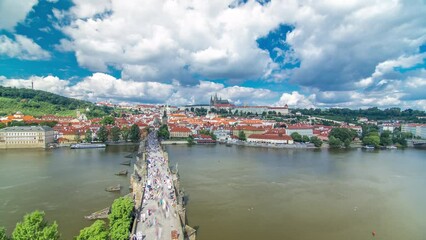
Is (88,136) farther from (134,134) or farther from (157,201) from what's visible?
(157,201)

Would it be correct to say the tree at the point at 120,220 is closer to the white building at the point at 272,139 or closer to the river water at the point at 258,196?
the river water at the point at 258,196

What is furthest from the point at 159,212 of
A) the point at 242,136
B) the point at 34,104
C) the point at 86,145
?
the point at 34,104

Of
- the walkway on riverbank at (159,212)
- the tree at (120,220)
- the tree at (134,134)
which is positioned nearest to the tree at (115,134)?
the tree at (134,134)

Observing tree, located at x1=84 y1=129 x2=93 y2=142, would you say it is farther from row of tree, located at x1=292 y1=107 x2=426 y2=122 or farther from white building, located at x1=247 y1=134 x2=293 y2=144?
row of tree, located at x1=292 y1=107 x2=426 y2=122

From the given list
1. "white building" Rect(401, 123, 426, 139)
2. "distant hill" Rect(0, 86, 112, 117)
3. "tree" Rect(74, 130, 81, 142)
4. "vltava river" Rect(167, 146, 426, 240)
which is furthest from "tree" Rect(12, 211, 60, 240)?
"white building" Rect(401, 123, 426, 139)

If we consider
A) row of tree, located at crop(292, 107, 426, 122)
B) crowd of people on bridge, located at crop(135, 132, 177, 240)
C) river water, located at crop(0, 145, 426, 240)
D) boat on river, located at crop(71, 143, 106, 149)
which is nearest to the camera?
crowd of people on bridge, located at crop(135, 132, 177, 240)

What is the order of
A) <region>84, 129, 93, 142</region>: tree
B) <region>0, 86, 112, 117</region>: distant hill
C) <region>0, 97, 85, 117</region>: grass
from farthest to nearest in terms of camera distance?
<region>0, 86, 112, 117</region>: distant hill, <region>0, 97, 85, 117</region>: grass, <region>84, 129, 93, 142</region>: tree

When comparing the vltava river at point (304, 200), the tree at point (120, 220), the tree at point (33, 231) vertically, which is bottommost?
the vltava river at point (304, 200)
